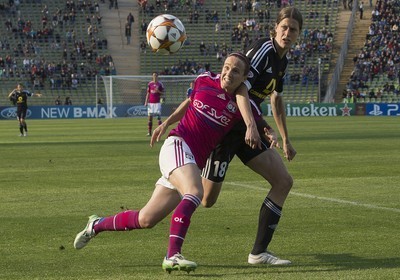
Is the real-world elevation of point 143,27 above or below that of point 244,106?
below

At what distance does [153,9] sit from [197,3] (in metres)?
3.67

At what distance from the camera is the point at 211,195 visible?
867cm

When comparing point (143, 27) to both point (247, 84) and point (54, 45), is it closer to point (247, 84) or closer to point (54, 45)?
point (54, 45)

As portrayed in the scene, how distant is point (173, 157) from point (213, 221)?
3.42 meters

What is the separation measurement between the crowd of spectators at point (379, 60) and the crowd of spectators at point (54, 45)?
59.7ft

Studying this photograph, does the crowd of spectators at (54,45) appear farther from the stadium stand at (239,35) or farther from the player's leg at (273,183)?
the player's leg at (273,183)

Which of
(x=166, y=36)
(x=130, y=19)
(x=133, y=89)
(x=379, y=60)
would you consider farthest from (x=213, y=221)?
(x=130, y=19)

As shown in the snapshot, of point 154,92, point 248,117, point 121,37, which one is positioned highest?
point 248,117

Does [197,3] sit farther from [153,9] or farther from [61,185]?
[61,185]

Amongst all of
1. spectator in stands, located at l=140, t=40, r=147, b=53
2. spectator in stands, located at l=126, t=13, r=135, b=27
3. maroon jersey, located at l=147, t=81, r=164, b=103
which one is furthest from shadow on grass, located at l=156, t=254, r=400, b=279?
spectator in stands, located at l=126, t=13, r=135, b=27

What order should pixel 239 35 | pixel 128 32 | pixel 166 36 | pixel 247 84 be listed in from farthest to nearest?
pixel 239 35 < pixel 128 32 < pixel 166 36 < pixel 247 84

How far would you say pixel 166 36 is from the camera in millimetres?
15727

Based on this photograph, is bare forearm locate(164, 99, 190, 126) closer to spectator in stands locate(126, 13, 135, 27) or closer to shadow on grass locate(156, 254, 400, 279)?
shadow on grass locate(156, 254, 400, 279)

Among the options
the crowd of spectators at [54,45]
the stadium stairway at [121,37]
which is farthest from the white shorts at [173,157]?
the stadium stairway at [121,37]
